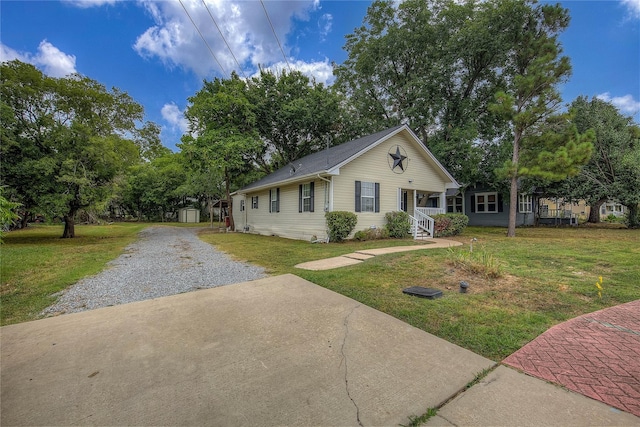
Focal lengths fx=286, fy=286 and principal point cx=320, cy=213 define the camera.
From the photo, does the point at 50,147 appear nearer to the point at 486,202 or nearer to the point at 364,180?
the point at 364,180

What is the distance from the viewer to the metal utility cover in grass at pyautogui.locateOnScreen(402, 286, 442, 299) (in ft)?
14.4

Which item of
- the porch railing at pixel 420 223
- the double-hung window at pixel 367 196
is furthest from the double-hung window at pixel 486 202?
the double-hung window at pixel 367 196

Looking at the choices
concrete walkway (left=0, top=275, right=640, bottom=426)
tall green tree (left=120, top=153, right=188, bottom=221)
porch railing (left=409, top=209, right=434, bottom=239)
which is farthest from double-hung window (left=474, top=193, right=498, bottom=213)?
tall green tree (left=120, top=153, right=188, bottom=221)

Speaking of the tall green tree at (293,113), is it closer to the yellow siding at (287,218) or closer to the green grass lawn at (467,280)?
the yellow siding at (287,218)

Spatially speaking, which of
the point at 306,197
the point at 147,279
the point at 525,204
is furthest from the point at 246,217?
the point at 525,204

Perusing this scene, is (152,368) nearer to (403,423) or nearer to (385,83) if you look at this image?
(403,423)

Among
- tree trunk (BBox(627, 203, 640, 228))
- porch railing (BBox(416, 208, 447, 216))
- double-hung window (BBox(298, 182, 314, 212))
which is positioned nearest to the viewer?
double-hung window (BBox(298, 182, 314, 212))

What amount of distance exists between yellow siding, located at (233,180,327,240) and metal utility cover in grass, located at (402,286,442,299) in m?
7.64

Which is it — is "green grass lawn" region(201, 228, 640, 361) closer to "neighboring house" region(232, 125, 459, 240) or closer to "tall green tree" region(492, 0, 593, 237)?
"neighboring house" region(232, 125, 459, 240)

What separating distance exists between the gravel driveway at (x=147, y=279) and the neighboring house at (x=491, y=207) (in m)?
21.1

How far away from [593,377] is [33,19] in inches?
547

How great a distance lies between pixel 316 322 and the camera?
3.55 m

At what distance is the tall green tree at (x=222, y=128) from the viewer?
18109mm

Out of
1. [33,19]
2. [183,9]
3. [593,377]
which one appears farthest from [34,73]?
[593,377]
